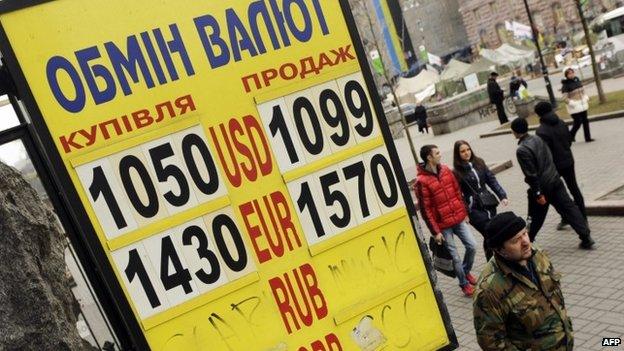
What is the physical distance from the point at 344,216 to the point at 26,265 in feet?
5.39

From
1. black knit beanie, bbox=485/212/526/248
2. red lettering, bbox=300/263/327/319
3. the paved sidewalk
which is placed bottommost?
the paved sidewalk

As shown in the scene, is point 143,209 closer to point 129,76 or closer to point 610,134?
point 129,76

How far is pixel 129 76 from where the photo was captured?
260 centimetres

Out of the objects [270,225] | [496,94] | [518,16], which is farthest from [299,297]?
[518,16]

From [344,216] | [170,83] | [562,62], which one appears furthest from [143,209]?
[562,62]

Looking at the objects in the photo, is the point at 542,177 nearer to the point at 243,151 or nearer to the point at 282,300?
the point at 282,300

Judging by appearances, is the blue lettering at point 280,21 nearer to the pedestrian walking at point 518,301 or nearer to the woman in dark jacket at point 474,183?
the pedestrian walking at point 518,301

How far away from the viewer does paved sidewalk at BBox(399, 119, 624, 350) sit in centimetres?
527

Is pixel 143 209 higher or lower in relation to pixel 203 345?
higher

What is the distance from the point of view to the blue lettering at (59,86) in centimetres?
246

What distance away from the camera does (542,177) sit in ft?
21.7

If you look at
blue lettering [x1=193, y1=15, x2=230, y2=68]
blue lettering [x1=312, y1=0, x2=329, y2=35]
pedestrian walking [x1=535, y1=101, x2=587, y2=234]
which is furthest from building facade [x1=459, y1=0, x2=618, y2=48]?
blue lettering [x1=193, y1=15, x2=230, y2=68]

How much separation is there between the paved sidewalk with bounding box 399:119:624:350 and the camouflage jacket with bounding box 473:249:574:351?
199cm

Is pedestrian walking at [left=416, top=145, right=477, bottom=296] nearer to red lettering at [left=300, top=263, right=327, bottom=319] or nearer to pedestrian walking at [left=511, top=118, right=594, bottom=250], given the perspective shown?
pedestrian walking at [left=511, top=118, right=594, bottom=250]
